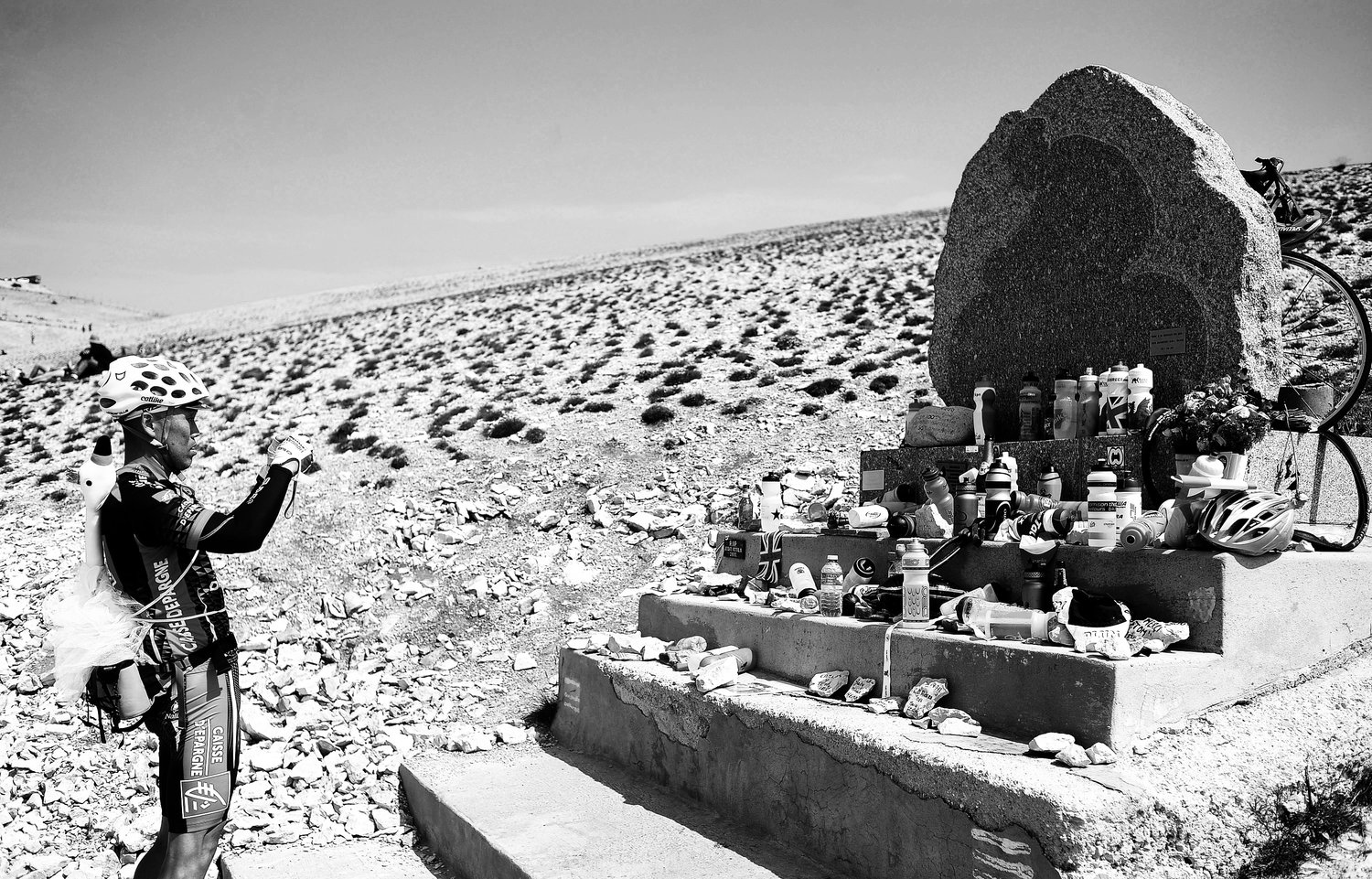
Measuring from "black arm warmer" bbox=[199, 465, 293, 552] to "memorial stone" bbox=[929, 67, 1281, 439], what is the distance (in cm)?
459

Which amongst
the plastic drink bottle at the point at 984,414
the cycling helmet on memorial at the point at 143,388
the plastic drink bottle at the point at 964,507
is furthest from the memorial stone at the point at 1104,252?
the cycling helmet on memorial at the point at 143,388

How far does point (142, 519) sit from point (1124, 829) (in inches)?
146

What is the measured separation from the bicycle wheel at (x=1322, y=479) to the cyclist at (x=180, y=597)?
4.98 meters

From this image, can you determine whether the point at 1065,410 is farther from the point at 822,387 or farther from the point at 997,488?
the point at 822,387

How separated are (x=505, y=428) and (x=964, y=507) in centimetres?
A: 957

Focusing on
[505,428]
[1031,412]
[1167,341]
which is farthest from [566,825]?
[505,428]

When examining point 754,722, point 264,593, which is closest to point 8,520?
point 264,593

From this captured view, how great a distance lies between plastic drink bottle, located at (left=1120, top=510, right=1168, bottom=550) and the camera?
460 centimetres

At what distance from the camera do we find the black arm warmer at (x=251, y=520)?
387 centimetres

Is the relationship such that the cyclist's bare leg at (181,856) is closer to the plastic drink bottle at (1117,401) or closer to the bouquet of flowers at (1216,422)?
the bouquet of flowers at (1216,422)

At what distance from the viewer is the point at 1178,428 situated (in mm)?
5195

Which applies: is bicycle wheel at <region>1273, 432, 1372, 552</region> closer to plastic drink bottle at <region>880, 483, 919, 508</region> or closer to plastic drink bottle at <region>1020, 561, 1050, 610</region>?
plastic drink bottle at <region>1020, 561, 1050, 610</region>

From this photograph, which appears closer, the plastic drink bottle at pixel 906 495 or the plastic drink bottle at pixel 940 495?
the plastic drink bottle at pixel 940 495

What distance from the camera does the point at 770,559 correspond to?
6980mm
